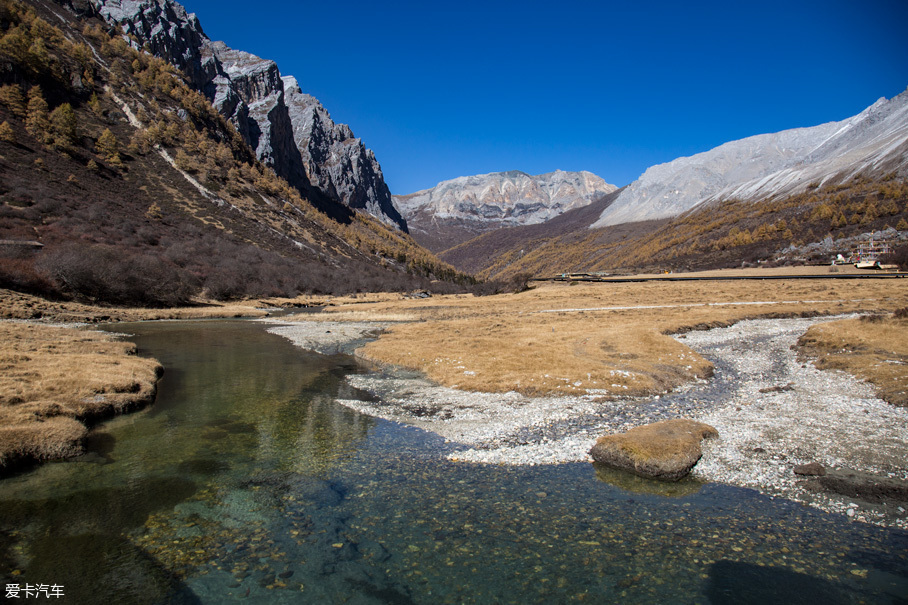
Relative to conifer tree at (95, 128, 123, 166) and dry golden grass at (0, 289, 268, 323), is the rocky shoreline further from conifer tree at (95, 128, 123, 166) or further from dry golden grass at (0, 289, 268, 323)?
conifer tree at (95, 128, 123, 166)

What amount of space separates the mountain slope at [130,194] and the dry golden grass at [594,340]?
35.9 meters

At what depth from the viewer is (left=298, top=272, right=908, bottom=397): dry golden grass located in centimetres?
2208

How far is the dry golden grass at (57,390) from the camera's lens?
12.5m

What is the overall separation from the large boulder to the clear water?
0.55 metres

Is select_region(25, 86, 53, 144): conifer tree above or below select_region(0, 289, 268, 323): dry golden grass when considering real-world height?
above

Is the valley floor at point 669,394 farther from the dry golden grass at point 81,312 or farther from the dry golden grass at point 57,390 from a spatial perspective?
the dry golden grass at point 81,312

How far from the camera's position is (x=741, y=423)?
15609 mm

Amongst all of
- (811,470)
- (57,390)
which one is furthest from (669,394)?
(57,390)

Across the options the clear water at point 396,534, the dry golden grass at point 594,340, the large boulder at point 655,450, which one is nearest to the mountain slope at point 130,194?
the dry golden grass at point 594,340

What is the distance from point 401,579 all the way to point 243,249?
375 feet

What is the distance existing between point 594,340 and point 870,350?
49.2 ft

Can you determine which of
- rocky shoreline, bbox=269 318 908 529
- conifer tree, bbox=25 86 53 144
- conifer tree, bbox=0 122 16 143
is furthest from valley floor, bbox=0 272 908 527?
conifer tree, bbox=25 86 53 144

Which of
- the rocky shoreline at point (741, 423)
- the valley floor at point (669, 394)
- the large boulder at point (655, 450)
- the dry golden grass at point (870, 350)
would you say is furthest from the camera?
the dry golden grass at point (870, 350)
